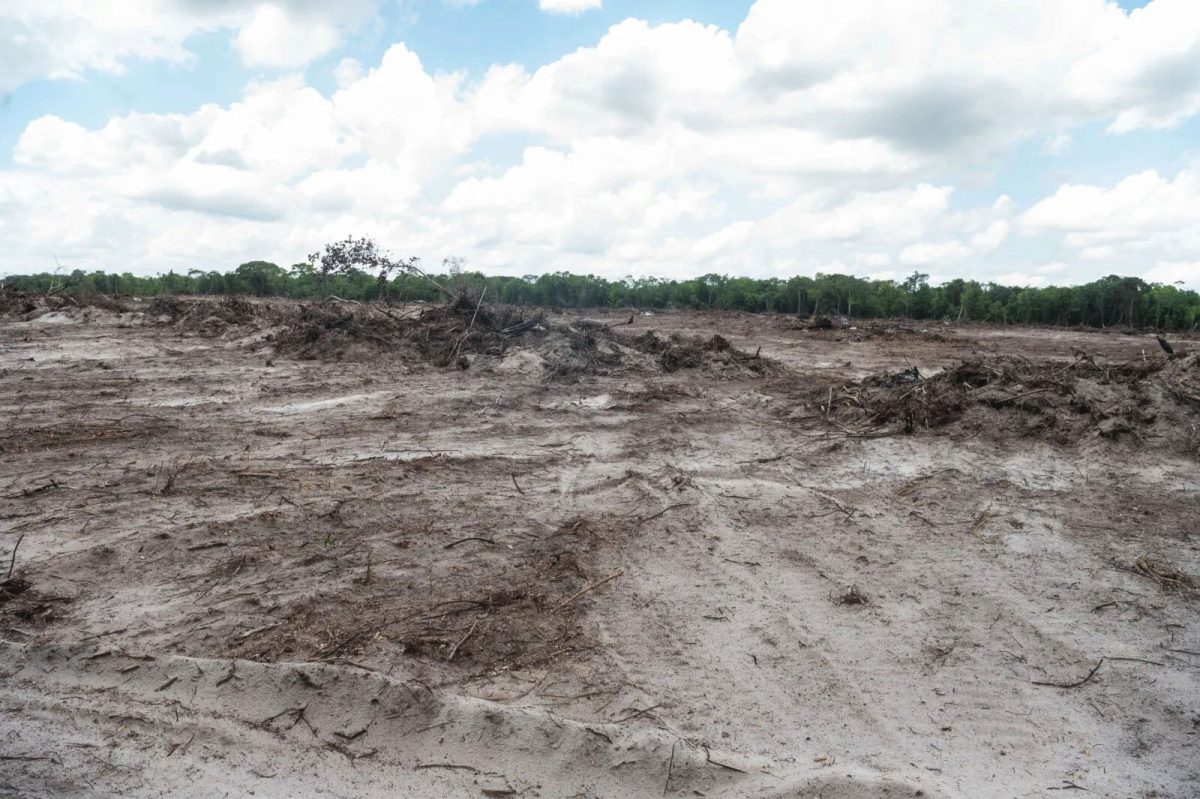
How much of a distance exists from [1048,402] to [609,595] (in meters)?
5.44

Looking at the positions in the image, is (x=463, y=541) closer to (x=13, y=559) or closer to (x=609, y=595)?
(x=609, y=595)

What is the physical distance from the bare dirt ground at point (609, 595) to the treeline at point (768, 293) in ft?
41.2

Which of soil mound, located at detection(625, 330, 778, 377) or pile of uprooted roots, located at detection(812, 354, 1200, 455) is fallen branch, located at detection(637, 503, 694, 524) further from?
soil mound, located at detection(625, 330, 778, 377)

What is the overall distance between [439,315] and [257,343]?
2.91m

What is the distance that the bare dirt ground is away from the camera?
2758mm

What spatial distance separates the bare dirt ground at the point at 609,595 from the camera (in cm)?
276

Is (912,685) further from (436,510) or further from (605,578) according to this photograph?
(436,510)

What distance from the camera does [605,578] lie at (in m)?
4.13

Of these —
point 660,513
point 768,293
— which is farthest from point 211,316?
point 768,293

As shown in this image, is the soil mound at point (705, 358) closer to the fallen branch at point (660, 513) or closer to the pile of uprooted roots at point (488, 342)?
the pile of uprooted roots at point (488, 342)

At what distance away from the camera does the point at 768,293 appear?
2889 centimetres

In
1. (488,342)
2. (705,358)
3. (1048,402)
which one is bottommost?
(1048,402)

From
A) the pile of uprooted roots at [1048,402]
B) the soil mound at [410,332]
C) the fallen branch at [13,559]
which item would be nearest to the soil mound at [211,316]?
the soil mound at [410,332]

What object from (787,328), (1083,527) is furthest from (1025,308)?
(1083,527)
